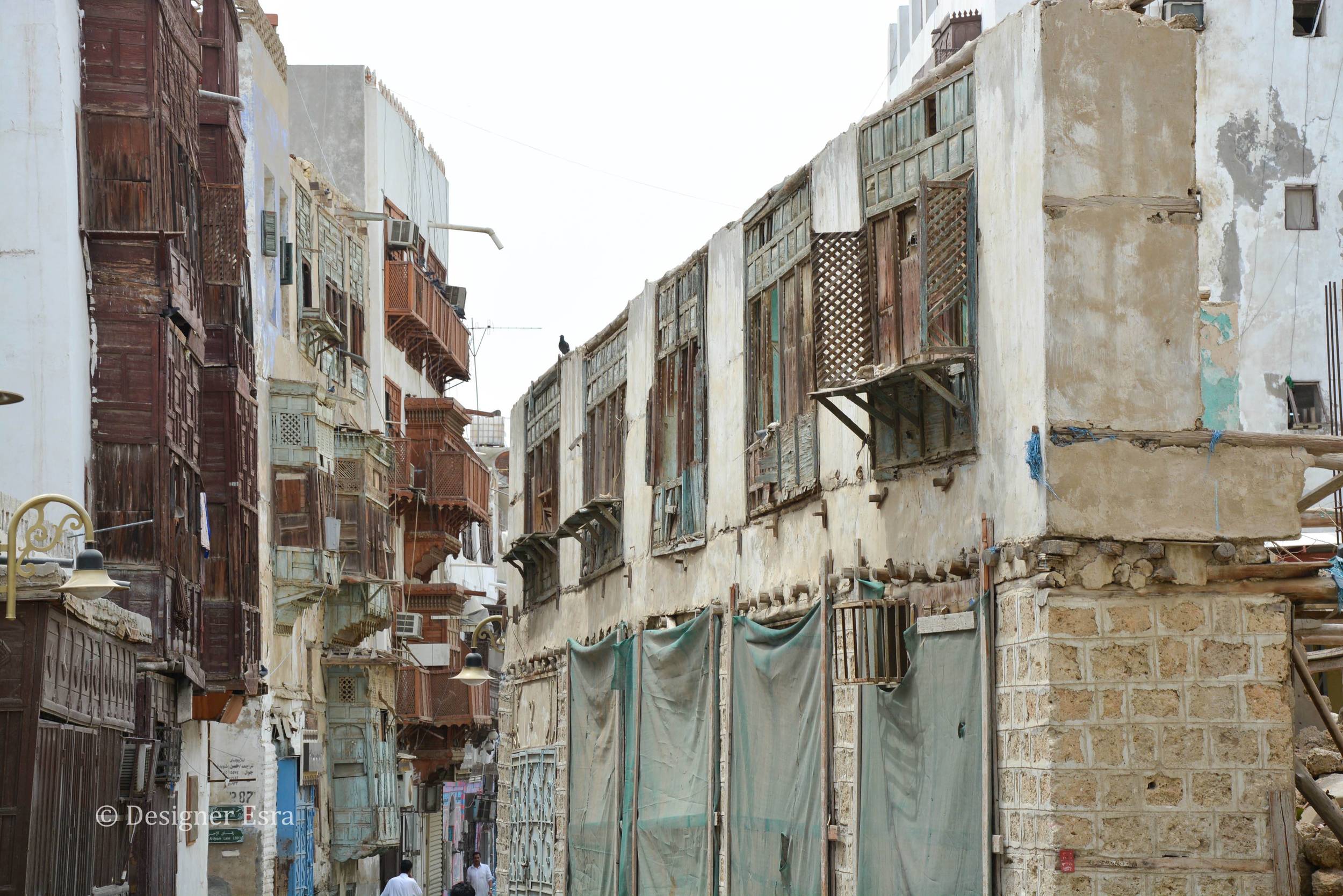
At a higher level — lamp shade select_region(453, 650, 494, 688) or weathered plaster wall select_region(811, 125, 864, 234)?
weathered plaster wall select_region(811, 125, 864, 234)

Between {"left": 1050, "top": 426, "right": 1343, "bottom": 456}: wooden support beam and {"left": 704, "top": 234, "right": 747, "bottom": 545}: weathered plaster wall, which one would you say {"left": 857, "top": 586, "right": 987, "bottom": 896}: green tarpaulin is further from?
{"left": 704, "top": 234, "right": 747, "bottom": 545}: weathered plaster wall

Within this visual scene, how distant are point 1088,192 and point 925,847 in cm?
467

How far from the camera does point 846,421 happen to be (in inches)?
558

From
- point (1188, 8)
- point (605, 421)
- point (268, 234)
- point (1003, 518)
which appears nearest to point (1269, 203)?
point (1188, 8)

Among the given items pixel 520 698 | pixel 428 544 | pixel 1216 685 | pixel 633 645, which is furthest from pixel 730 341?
pixel 428 544

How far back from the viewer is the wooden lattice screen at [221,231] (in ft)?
75.7

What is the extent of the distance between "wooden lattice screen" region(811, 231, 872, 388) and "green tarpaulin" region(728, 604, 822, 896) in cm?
211

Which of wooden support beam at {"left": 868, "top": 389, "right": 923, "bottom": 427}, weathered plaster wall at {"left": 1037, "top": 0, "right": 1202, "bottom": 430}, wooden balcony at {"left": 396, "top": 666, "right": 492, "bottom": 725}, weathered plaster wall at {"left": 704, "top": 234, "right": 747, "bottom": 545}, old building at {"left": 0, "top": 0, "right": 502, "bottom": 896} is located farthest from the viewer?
wooden balcony at {"left": 396, "top": 666, "right": 492, "bottom": 725}

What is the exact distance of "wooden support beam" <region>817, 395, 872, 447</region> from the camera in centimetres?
1414

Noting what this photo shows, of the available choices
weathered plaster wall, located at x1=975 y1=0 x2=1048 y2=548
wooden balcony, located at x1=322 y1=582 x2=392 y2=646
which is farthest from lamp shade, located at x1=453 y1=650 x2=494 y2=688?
weathered plaster wall, located at x1=975 y1=0 x2=1048 y2=548

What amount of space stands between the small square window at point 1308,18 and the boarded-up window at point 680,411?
15.6 metres

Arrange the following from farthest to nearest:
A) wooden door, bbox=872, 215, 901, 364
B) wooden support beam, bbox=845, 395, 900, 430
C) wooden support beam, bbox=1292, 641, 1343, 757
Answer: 1. wooden door, bbox=872, 215, 901, 364
2. wooden support beam, bbox=845, 395, 900, 430
3. wooden support beam, bbox=1292, 641, 1343, 757

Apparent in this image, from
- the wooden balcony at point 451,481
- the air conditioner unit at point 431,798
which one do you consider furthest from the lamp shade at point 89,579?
the air conditioner unit at point 431,798

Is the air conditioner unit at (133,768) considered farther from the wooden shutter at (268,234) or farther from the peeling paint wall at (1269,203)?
the peeling paint wall at (1269,203)
